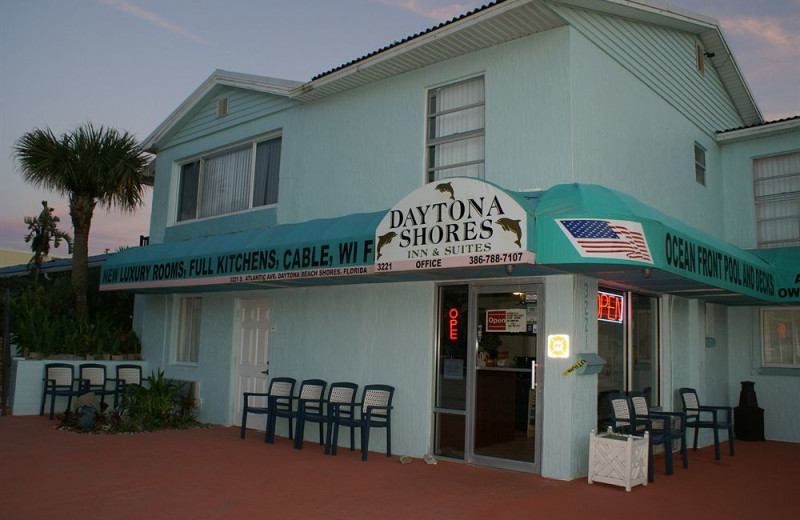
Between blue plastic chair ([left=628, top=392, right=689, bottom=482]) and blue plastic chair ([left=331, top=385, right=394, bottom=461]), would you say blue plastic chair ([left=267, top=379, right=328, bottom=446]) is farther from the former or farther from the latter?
blue plastic chair ([left=628, top=392, right=689, bottom=482])

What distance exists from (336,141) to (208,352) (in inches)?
195

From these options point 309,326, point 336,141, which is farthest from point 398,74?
point 309,326

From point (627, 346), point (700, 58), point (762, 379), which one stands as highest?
point (700, 58)

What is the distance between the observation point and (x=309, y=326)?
11414mm

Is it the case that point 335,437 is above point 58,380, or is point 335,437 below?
below

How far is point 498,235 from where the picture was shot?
24.2 feet

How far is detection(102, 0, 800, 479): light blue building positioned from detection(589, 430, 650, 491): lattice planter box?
0.96 ft

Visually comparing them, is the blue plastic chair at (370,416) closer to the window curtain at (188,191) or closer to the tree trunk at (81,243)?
the window curtain at (188,191)

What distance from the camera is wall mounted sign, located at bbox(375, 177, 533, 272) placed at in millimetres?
7293

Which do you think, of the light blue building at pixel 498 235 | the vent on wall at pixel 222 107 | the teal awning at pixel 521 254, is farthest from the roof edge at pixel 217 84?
the teal awning at pixel 521 254

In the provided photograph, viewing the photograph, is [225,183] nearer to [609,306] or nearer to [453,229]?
[453,229]

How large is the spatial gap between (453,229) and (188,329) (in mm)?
8461

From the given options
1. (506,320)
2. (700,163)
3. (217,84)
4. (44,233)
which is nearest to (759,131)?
(700,163)

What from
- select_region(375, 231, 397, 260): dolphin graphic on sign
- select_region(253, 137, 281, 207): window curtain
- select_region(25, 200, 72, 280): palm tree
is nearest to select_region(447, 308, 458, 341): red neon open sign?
select_region(375, 231, 397, 260): dolphin graphic on sign
